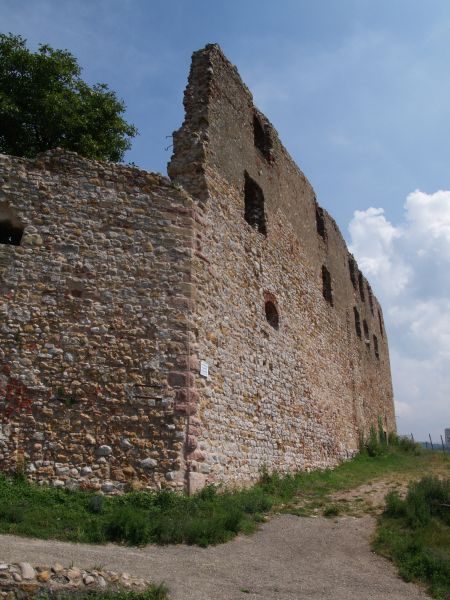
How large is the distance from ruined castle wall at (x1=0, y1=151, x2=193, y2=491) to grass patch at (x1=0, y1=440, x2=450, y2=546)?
41 centimetres

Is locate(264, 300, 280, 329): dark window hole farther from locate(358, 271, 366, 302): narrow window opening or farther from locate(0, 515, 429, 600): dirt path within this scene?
locate(358, 271, 366, 302): narrow window opening

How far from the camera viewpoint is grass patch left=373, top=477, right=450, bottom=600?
684cm

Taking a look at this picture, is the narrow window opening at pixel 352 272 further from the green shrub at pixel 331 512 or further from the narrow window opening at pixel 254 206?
the green shrub at pixel 331 512

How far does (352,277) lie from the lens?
22.5m

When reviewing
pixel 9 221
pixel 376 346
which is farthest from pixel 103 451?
pixel 376 346

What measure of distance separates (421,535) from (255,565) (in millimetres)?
2755

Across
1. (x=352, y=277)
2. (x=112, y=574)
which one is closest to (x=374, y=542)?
(x=112, y=574)

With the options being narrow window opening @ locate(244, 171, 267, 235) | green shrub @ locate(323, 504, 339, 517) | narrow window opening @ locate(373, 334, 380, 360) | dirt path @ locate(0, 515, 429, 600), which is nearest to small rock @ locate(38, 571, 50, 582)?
dirt path @ locate(0, 515, 429, 600)

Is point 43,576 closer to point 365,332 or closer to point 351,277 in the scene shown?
point 351,277

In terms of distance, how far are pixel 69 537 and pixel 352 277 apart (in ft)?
58.1

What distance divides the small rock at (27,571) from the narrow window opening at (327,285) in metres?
14.2

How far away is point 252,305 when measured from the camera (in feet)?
40.2

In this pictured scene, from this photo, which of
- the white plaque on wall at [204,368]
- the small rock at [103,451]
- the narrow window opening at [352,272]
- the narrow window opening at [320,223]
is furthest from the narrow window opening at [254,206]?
the narrow window opening at [352,272]

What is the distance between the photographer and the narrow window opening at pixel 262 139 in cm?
1457
